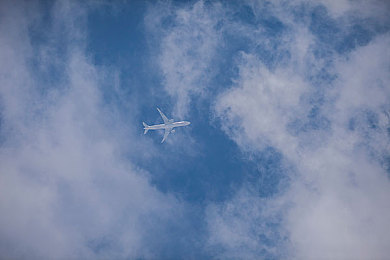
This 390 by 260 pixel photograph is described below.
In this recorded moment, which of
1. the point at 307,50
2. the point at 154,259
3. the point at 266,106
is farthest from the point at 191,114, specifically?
the point at 154,259

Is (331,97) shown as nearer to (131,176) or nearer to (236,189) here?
(236,189)

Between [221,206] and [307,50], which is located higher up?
[307,50]

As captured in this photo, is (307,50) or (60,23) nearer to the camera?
(307,50)

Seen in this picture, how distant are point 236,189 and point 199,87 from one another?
47.6 metres

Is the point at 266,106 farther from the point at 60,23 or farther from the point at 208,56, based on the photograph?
the point at 60,23

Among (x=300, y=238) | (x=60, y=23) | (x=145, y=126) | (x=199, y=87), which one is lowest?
(x=300, y=238)

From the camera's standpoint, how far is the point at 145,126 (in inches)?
4001

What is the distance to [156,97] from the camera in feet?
358

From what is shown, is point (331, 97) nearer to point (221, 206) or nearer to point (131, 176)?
point (221, 206)

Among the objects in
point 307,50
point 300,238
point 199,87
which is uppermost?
point 307,50

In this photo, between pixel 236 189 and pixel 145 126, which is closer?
pixel 145 126

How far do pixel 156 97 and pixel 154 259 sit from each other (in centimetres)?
7018

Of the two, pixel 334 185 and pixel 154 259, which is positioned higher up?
pixel 334 185

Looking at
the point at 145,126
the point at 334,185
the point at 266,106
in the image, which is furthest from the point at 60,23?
the point at 334,185
